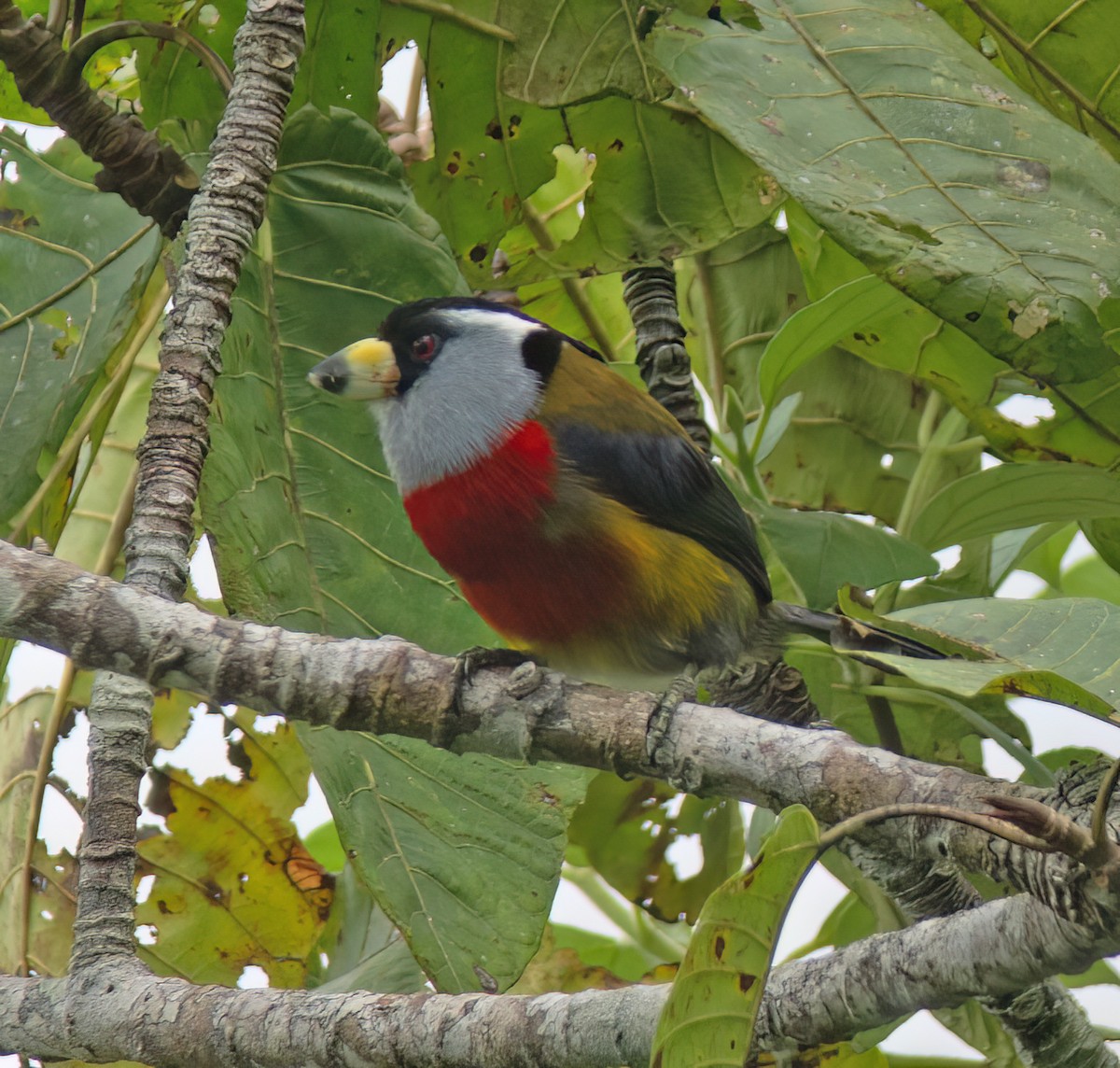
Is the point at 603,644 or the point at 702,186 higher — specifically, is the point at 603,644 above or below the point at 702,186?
below

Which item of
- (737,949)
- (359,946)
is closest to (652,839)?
(359,946)

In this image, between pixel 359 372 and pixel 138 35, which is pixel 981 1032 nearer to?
pixel 359 372

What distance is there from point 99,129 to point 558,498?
0.83m

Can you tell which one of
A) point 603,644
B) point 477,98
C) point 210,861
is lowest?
point 210,861

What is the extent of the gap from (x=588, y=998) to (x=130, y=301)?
119cm

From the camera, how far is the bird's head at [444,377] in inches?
78.2

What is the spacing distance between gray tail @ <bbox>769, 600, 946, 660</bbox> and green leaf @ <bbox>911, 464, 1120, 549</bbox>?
0.52 ft

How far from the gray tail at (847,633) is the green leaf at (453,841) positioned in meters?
0.43

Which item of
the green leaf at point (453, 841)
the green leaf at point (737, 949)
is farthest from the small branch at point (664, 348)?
the green leaf at point (737, 949)

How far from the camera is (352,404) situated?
6.56 ft

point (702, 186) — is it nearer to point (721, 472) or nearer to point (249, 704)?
point (721, 472)

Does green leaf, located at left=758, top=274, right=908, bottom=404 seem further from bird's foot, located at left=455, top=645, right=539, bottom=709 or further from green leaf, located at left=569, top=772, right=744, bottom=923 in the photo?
green leaf, located at left=569, top=772, right=744, bottom=923

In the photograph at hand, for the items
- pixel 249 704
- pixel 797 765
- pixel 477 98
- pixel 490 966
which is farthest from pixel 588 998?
pixel 477 98

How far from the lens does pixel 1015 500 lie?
1784 mm
